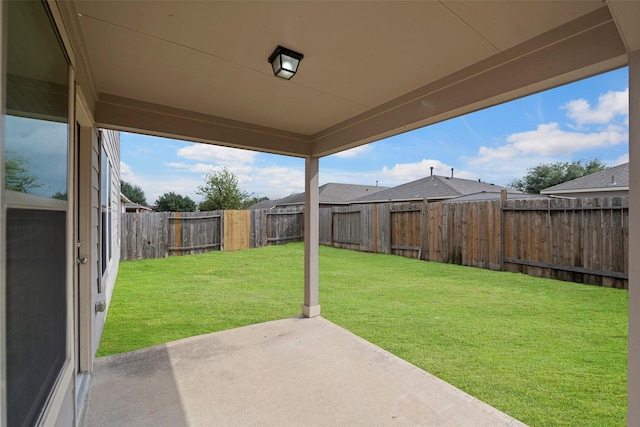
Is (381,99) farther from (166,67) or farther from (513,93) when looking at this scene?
(166,67)

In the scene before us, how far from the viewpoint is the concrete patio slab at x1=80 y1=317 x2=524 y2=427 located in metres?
2.02

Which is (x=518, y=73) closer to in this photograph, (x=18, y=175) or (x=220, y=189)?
(x=18, y=175)

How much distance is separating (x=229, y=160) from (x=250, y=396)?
2164cm

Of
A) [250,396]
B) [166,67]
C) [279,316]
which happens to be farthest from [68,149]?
[279,316]

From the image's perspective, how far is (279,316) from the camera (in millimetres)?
4098

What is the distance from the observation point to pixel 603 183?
9.25 m

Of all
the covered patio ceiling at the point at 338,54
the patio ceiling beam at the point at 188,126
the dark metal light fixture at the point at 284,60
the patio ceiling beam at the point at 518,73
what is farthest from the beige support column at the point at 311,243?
the dark metal light fixture at the point at 284,60

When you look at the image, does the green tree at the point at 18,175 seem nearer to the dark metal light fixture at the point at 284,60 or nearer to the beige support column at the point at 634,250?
the dark metal light fixture at the point at 284,60

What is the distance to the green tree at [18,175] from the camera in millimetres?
801

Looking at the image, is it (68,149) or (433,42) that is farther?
(433,42)

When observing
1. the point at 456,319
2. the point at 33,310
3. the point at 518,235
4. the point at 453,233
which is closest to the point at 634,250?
the point at 33,310

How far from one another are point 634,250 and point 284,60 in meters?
2.06

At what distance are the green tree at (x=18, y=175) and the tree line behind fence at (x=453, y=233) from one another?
6.44m

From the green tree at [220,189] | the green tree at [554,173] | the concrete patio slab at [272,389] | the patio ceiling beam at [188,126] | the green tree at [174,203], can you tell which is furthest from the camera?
the green tree at [174,203]
